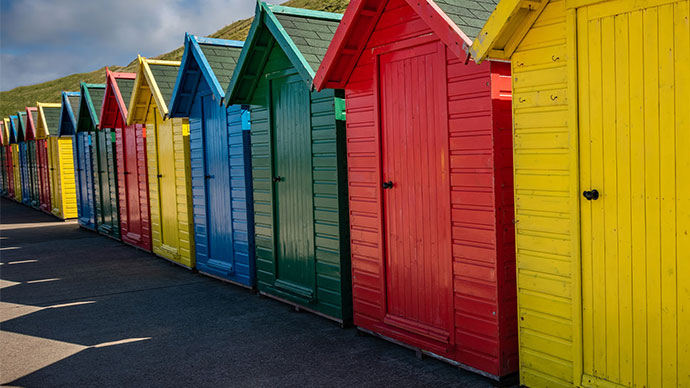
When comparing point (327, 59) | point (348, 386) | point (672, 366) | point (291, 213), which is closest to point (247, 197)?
point (291, 213)

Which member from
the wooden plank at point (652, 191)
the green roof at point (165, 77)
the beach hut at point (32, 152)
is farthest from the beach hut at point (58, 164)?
the wooden plank at point (652, 191)

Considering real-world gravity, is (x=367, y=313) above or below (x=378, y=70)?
below

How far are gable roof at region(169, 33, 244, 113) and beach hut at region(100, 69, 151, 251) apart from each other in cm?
240

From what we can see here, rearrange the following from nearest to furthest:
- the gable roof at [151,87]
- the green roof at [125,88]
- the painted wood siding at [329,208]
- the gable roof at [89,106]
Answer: the painted wood siding at [329,208], the gable roof at [151,87], the green roof at [125,88], the gable roof at [89,106]

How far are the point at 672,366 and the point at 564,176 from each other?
130 centimetres

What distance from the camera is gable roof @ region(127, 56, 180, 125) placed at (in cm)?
1034

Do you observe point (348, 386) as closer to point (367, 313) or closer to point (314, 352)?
point (314, 352)

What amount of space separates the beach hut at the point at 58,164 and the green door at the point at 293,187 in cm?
1302

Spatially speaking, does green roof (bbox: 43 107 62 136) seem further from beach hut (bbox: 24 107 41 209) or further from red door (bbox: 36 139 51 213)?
beach hut (bbox: 24 107 41 209)

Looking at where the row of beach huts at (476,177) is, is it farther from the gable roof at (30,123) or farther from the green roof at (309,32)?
the gable roof at (30,123)

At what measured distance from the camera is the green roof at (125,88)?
41.9 ft

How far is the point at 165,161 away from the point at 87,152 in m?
6.11

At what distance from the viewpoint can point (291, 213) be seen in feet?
23.9

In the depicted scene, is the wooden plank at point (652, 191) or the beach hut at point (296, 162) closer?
the wooden plank at point (652, 191)
